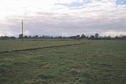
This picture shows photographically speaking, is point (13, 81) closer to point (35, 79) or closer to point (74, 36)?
point (35, 79)

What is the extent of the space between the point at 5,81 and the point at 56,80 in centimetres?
182

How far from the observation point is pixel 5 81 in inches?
192

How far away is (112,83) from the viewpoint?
4770 mm

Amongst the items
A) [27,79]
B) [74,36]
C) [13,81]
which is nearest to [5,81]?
[13,81]

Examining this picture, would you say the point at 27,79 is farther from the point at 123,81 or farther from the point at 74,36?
the point at 74,36

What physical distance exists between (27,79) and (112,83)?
121 inches

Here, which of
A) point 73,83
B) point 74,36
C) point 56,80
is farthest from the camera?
point 74,36

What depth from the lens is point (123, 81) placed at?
4.95m

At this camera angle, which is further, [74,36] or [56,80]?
[74,36]

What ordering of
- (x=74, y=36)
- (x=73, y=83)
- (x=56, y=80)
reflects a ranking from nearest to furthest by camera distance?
(x=73, y=83)
(x=56, y=80)
(x=74, y=36)

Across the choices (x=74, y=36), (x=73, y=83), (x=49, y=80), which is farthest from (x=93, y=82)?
(x=74, y=36)

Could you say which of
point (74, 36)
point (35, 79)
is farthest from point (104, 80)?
point (74, 36)

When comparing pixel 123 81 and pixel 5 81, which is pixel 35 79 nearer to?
pixel 5 81

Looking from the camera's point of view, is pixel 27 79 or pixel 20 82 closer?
pixel 20 82
